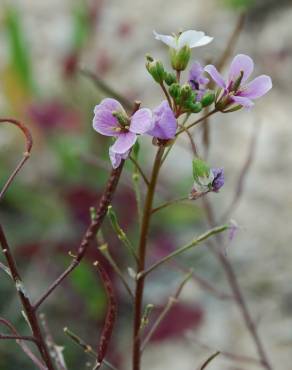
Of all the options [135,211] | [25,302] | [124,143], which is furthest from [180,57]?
[135,211]

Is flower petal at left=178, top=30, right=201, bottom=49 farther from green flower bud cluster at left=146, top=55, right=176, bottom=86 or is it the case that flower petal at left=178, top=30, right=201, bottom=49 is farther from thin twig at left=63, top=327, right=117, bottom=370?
thin twig at left=63, top=327, right=117, bottom=370

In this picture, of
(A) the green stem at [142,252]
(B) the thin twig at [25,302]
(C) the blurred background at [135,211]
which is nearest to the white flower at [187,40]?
(A) the green stem at [142,252]

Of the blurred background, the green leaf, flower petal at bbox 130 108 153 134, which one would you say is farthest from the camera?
the green leaf

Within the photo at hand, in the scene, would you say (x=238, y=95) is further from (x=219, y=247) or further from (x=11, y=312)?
(x=11, y=312)

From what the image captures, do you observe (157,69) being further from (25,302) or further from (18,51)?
(18,51)

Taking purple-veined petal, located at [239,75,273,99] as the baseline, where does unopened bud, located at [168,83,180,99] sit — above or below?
below


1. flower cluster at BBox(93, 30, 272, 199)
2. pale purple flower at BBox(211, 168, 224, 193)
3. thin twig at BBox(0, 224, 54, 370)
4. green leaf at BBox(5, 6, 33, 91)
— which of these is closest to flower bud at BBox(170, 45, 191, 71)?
flower cluster at BBox(93, 30, 272, 199)

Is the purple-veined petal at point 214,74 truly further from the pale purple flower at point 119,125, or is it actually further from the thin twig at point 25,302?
the thin twig at point 25,302
